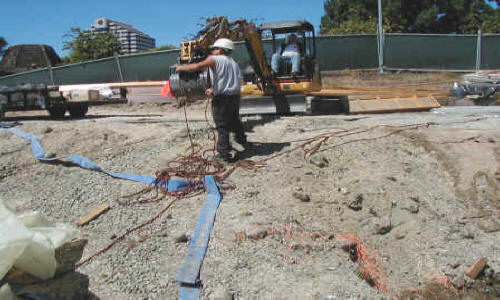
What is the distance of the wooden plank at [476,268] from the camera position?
4.18m

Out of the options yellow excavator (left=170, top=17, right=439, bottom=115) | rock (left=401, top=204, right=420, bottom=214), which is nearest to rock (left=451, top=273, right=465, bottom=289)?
rock (left=401, top=204, right=420, bottom=214)

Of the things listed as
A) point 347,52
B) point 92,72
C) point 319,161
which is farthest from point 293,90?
point 92,72

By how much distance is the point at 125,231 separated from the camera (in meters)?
4.18

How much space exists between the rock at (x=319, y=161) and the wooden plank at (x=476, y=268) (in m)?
2.14

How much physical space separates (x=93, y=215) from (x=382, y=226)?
313 centimetres

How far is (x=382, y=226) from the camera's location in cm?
460

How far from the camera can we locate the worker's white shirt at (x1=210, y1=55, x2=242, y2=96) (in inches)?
215

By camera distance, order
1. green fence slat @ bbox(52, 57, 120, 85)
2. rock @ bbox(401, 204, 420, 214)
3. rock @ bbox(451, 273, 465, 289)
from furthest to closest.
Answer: green fence slat @ bbox(52, 57, 120, 85), rock @ bbox(401, 204, 420, 214), rock @ bbox(451, 273, 465, 289)

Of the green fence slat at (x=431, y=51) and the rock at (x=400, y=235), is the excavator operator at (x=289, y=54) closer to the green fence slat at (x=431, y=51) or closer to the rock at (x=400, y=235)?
the rock at (x=400, y=235)

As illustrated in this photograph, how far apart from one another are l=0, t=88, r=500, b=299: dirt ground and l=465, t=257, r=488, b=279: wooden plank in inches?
2.6

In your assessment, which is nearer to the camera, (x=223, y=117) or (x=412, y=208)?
(x=412, y=208)

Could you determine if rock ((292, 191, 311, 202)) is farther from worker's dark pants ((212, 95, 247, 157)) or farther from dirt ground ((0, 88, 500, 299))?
worker's dark pants ((212, 95, 247, 157))

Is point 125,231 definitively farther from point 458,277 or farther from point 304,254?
point 458,277

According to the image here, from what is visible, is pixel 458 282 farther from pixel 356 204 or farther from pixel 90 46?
pixel 90 46
